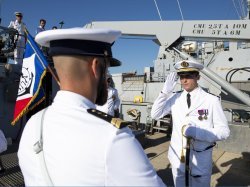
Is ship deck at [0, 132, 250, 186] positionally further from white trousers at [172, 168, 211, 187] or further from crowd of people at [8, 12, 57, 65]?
crowd of people at [8, 12, 57, 65]

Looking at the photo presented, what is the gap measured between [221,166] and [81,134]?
15.8ft

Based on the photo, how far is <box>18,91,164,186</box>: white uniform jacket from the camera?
871 mm

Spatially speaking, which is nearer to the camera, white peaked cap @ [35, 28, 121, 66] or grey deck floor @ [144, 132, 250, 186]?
white peaked cap @ [35, 28, 121, 66]

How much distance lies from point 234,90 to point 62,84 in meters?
3.92

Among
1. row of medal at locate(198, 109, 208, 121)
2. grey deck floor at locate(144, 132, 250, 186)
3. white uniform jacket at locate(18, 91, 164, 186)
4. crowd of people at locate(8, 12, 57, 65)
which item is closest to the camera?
white uniform jacket at locate(18, 91, 164, 186)

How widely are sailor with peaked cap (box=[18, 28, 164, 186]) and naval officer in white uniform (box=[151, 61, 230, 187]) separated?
1.99 meters

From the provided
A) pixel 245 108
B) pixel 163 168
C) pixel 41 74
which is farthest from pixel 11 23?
pixel 245 108

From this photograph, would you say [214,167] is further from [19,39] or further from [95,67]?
[19,39]

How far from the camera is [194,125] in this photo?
295 cm

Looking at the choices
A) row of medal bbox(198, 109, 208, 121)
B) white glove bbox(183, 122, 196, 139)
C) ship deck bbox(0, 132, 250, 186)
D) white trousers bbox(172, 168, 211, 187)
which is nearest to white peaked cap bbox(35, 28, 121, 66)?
white glove bbox(183, 122, 196, 139)

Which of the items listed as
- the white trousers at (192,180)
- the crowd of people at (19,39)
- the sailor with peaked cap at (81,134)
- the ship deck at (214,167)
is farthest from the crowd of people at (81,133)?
the crowd of people at (19,39)

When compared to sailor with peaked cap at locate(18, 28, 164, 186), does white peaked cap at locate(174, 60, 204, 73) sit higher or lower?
higher

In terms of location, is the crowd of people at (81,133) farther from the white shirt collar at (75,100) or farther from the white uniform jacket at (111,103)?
the white uniform jacket at (111,103)

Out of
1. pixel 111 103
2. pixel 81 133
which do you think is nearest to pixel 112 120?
pixel 81 133
